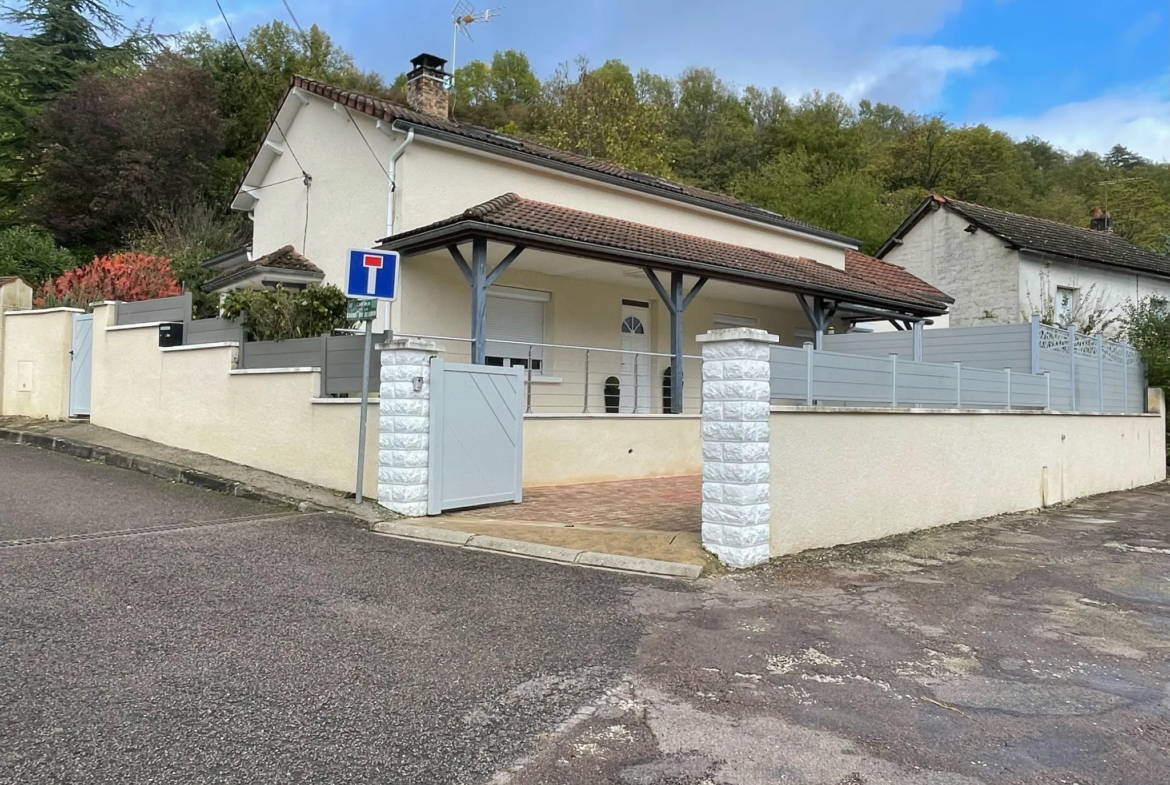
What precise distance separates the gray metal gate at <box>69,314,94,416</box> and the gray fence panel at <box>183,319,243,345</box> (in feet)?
9.10

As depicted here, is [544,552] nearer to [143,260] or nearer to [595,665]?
[595,665]

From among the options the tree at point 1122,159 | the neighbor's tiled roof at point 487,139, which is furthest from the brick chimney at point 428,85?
the tree at point 1122,159

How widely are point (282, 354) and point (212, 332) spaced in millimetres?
1679

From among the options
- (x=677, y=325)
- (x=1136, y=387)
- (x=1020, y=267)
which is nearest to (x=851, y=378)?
(x=677, y=325)

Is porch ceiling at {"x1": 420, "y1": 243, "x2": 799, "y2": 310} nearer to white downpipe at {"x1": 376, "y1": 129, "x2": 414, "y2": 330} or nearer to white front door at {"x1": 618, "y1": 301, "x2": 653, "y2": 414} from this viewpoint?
white front door at {"x1": 618, "y1": 301, "x2": 653, "y2": 414}

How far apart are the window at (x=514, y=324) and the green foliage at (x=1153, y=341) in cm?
1229

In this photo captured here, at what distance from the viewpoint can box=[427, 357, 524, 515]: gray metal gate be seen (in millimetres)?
7797

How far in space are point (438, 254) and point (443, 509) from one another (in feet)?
16.5

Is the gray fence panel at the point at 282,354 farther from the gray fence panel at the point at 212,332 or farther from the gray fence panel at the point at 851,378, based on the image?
the gray fence panel at the point at 851,378

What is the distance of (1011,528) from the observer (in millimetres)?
9258

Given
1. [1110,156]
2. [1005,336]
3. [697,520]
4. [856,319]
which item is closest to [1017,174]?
[1110,156]

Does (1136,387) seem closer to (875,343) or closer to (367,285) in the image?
(875,343)

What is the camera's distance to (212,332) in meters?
10.4

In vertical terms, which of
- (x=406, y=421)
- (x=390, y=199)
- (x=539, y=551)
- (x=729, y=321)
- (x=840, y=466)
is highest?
(x=390, y=199)
